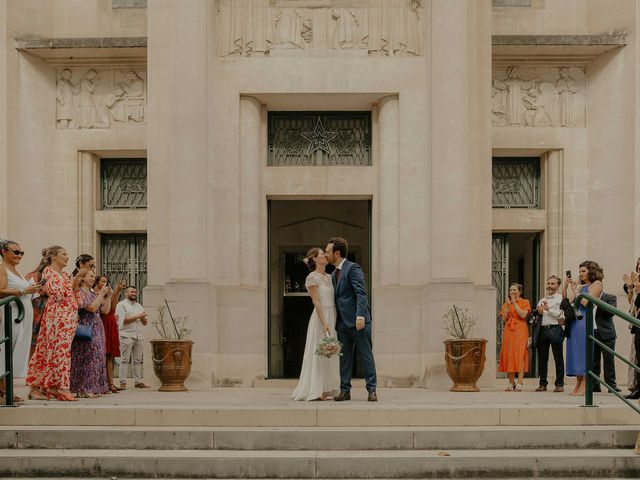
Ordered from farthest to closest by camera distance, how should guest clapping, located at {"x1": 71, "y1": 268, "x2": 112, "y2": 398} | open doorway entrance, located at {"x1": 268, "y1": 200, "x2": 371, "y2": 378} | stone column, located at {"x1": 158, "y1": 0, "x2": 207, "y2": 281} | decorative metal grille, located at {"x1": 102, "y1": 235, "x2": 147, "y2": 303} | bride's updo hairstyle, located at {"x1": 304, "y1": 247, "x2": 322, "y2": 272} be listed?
open doorway entrance, located at {"x1": 268, "y1": 200, "x2": 371, "y2": 378}
decorative metal grille, located at {"x1": 102, "y1": 235, "x2": 147, "y2": 303}
stone column, located at {"x1": 158, "y1": 0, "x2": 207, "y2": 281}
guest clapping, located at {"x1": 71, "y1": 268, "x2": 112, "y2": 398}
bride's updo hairstyle, located at {"x1": 304, "y1": 247, "x2": 322, "y2": 272}

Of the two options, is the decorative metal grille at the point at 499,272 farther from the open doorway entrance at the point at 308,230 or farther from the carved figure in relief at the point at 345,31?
the carved figure in relief at the point at 345,31

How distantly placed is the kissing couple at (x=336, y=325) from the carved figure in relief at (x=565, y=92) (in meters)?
8.60

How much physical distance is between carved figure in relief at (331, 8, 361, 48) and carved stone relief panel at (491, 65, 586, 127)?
10.9 ft

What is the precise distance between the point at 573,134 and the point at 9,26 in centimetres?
1054

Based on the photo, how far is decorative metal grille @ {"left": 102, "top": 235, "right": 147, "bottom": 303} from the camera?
2145cm

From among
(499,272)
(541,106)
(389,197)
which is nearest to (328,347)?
(389,197)

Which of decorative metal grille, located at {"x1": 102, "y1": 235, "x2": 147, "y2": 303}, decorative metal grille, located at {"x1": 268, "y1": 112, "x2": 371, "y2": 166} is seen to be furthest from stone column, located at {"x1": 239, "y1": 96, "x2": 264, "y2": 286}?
decorative metal grille, located at {"x1": 102, "y1": 235, "x2": 147, "y2": 303}

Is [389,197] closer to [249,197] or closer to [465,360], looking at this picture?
[249,197]

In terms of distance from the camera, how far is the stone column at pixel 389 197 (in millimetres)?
19328

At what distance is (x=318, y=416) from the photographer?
39.6ft

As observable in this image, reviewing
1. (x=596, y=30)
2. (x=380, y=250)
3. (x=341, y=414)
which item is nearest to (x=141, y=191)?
(x=380, y=250)

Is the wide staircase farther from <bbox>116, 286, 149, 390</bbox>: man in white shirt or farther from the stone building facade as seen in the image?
the stone building facade

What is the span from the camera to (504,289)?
21.2 meters

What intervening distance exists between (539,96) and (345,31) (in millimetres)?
4271
